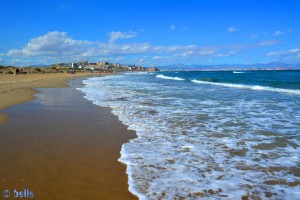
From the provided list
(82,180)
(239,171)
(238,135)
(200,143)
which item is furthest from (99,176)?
(238,135)

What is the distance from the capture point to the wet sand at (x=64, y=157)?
3973 mm

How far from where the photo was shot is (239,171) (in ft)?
15.6

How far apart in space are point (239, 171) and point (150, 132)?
10.6ft

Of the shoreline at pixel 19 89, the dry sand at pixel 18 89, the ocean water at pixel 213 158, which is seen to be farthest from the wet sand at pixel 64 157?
the shoreline at pixel 19 89

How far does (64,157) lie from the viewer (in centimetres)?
532

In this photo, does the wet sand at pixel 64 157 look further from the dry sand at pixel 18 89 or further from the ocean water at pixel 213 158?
the dry sand at pixel 18 89

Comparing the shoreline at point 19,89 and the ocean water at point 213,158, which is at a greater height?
the shoreline at point 19,89

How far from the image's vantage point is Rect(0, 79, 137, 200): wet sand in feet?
13.0

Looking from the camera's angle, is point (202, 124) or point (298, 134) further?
point (202, 124)

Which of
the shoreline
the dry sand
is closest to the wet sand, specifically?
the dry sand

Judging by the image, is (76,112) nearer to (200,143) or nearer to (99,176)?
(200,143)

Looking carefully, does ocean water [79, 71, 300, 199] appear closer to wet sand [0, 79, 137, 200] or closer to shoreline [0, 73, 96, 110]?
wet sand [0, 79, 137, 200]

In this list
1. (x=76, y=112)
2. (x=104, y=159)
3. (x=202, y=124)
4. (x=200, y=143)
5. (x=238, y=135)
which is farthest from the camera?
(x=76, y=112)

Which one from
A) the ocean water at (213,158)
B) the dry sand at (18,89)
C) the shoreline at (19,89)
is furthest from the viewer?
the shoreline at (19,89)
